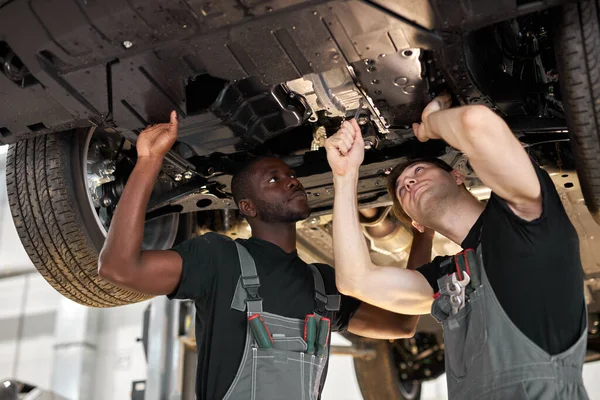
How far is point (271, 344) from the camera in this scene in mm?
2549

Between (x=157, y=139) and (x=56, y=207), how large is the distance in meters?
0.73

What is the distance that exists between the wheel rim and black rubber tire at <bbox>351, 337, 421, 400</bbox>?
226 cm

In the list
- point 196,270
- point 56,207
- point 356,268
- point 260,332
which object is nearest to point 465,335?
point 356,268

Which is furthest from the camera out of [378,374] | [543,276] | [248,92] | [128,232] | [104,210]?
[378,374]

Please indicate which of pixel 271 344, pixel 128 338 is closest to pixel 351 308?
pixel 271 344

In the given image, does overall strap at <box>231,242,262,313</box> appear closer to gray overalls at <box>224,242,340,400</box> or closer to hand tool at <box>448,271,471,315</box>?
gray overalls at <box>224,242,340,400</box>

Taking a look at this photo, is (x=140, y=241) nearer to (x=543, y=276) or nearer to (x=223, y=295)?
(x=223, y=295)

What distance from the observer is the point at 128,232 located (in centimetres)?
246

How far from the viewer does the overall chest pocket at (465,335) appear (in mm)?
2180

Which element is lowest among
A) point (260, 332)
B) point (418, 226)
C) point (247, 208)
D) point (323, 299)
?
point (260, 332)

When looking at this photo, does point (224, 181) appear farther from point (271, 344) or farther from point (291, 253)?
point (271, 344)

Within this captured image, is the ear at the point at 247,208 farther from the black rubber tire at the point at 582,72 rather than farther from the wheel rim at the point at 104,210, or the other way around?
the black rubber tire at the point at 582,72

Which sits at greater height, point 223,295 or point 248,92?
point 248,92

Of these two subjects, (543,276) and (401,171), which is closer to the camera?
(543,276)
